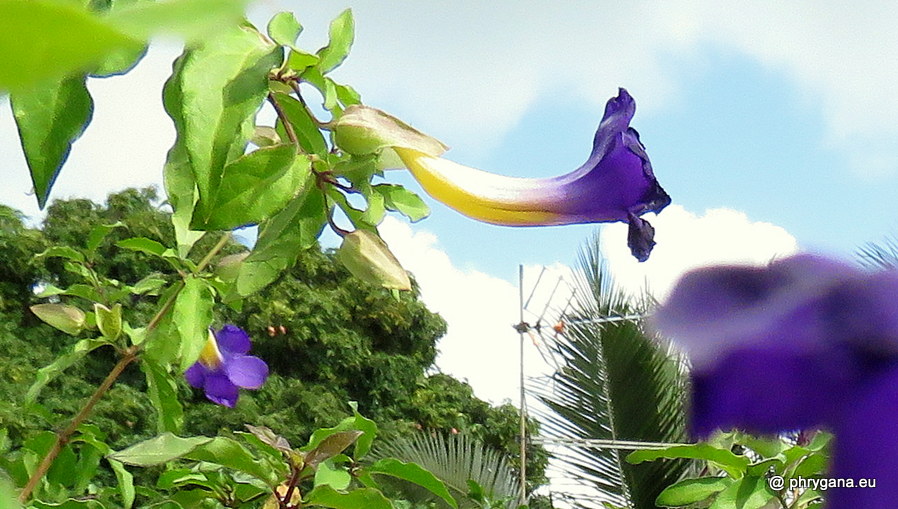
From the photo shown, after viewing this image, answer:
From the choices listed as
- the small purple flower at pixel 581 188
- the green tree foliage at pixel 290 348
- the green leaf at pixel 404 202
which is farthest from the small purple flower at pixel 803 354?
the green tree foliage at pixel 290 348

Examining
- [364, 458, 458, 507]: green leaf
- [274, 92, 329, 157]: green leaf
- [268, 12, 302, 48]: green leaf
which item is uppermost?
[268, 12, 302, 48]: green leaf

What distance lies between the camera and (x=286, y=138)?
48cm

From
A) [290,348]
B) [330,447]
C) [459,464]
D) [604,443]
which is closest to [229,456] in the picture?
[330,447]

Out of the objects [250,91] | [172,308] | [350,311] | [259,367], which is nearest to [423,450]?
[350,311]

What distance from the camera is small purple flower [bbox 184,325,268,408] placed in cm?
90

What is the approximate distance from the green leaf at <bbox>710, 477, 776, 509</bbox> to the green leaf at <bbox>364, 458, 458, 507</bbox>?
0.71 ft

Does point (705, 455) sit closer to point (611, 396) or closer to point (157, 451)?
point (157, 451)

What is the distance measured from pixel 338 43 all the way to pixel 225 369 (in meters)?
0.54

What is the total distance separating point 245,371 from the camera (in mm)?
985

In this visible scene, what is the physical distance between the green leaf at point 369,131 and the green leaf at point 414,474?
0.37m

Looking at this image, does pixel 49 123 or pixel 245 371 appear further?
pixel 245 371

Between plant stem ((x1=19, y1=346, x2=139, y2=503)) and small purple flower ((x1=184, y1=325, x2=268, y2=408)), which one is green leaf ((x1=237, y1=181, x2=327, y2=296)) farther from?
small purple flower ((x1=184, y1=325, x2=268, y2=408))

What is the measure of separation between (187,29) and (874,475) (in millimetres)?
209

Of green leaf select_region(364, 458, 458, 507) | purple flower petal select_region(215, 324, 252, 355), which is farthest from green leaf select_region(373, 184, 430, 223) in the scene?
purple flower petal select_region(215, 324, 252, 355)
